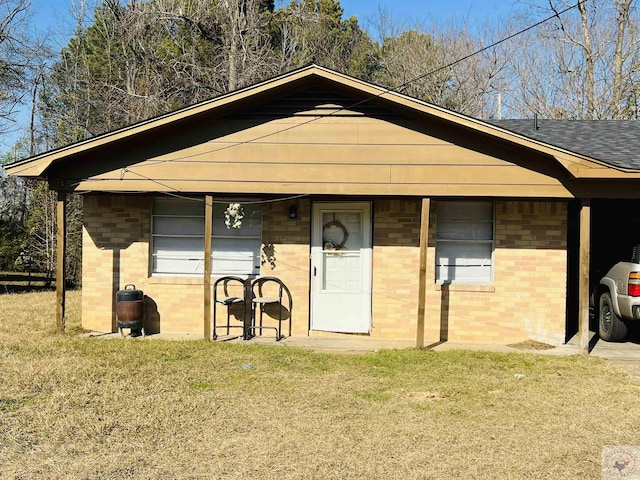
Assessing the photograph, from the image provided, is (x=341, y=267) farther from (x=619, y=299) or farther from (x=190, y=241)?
(x=619, y=299)

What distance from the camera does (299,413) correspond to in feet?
19.7

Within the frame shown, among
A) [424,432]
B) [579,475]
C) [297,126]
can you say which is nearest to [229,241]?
[297,126]

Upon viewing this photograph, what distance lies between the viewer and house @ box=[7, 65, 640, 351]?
917cm

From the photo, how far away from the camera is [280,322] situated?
10.1 meters

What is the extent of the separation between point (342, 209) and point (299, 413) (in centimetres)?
488

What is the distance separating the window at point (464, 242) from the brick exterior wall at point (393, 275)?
17 centimetres

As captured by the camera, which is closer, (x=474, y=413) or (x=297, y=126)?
(x=474, y=413)

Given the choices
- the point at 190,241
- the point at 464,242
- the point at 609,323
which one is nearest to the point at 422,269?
the point at 464,242

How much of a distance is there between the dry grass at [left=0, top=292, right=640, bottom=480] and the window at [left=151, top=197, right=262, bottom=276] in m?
1.82

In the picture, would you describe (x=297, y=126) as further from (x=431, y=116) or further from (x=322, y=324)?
(x=322, y=324)

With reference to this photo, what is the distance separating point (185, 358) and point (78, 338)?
226 centimetres

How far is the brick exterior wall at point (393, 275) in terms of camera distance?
9.98m

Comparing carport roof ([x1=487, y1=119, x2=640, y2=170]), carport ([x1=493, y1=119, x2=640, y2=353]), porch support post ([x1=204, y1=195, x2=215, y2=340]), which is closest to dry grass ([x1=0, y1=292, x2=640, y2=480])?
porch support post ([x1=204, y1=195, x2=215, y2=340])

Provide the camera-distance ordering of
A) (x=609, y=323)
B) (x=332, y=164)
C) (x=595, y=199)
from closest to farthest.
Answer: (x=332, y=164)
(x=609, y=323)
(x=595, y=199)
